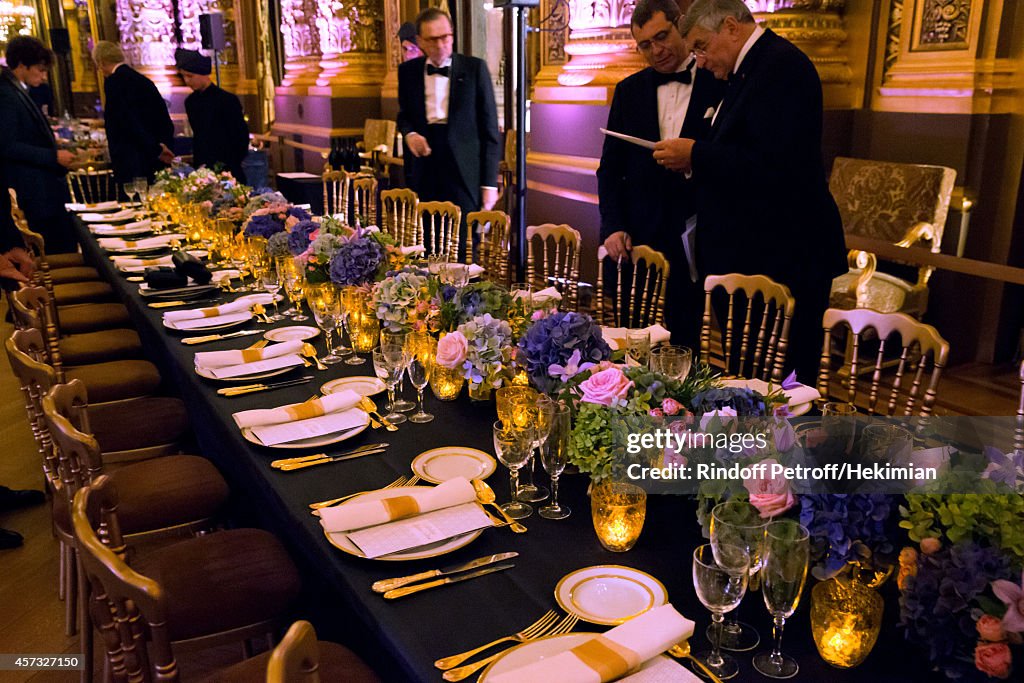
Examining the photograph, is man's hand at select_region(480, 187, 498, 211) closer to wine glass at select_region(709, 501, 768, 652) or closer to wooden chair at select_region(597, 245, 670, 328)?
wooden chair at select_region(597, 245, 670, 328)

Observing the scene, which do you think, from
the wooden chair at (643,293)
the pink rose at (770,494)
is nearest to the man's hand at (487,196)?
the wooden chair at (643,293)

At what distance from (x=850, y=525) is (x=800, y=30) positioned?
4.32 meters

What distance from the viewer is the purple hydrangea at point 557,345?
5.66 ft

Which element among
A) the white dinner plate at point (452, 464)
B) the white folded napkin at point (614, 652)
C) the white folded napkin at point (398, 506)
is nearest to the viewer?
the white folded napkin at point (614, 652)

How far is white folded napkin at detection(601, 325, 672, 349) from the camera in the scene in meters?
2.34

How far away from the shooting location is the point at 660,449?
139 centimetres

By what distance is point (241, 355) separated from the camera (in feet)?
7.74

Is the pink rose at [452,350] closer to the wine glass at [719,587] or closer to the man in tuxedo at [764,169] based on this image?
the wine glass at [719,587]

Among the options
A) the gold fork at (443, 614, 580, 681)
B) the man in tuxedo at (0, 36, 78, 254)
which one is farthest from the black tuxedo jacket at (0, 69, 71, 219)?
the gold fork at (443, 614, 580, 681)

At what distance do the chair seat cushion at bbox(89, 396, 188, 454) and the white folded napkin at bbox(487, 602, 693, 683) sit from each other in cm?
204

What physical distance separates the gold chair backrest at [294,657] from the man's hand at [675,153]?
7.28ft

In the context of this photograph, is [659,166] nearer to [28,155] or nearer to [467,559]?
[467,559]

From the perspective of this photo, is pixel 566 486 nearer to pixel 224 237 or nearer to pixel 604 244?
pixel 604 244

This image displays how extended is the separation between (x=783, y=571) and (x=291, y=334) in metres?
1.90
